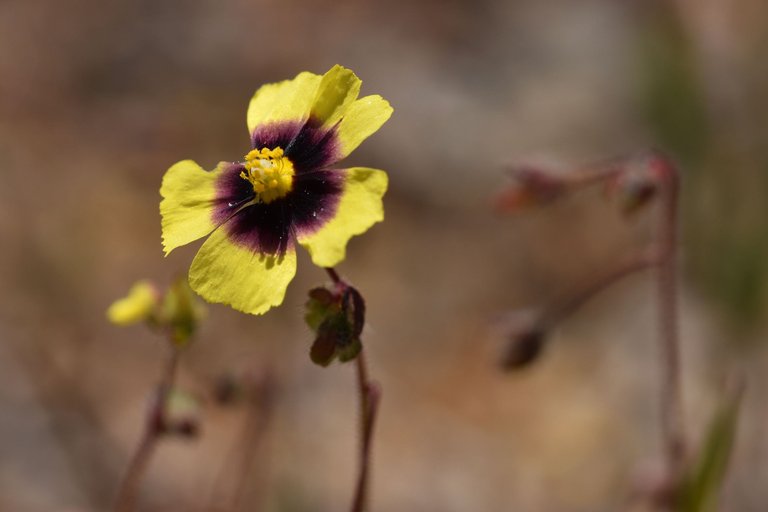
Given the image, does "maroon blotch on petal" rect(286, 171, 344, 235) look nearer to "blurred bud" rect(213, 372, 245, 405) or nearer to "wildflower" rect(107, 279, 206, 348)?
"wildflower" rect(107, 279, 206, 348)

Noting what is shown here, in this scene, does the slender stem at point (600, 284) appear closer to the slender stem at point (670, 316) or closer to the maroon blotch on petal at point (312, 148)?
the slender stem at point (670, 316)

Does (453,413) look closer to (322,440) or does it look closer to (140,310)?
(322,440)

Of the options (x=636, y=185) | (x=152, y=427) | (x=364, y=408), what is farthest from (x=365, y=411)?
(x=636, y=185)

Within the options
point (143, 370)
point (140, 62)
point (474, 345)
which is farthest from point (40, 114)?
point (474, 345)

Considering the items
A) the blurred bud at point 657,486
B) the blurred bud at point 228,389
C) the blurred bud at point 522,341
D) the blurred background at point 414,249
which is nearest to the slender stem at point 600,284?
the blurred bud at point 522,341

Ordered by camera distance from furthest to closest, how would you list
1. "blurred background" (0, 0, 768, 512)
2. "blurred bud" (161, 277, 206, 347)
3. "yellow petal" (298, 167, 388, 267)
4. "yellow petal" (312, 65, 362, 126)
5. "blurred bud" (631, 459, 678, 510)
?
"blurred background" (0, 0, 768, 512) < "blurred bud" (631, 459, 678, 510) < "blurred bud" (161, 277, 206, 347) < "yellow petal" (312, 65, 362, 126) < "yellow petal" (298, 167, 388, 267)

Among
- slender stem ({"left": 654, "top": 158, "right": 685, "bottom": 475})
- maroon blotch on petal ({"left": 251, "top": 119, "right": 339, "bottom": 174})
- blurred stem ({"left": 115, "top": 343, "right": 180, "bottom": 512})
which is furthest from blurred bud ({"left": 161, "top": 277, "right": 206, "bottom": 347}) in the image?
slender stem ({"left": 654, "top": 158, "right": 685, "bottom": 475})

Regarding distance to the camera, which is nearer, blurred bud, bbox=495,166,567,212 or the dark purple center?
A: the dark purple center
